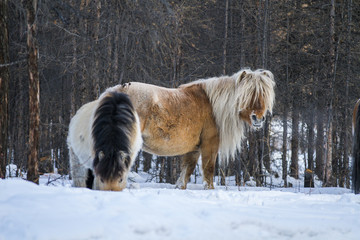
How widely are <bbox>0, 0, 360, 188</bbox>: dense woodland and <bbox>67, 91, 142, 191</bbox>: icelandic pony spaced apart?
2.85 metres

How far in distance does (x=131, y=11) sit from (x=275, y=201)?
16.1 ft

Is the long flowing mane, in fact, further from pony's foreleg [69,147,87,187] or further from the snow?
the snow

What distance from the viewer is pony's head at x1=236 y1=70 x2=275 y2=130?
23.5 feet

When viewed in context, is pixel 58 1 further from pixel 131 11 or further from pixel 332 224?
pixel 332 224

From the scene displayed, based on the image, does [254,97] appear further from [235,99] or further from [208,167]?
[208,167]

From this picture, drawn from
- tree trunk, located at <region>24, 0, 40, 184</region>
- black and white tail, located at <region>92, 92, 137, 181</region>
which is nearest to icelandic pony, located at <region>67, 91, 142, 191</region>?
black and white tail, located at <region>92, 92, 137, 181</region>

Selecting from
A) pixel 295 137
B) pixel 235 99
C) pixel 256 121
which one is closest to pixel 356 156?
pixel 256 121

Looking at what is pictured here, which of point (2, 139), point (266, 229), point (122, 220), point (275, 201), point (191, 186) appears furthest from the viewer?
point (191, 186)

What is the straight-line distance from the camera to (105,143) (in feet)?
14.5

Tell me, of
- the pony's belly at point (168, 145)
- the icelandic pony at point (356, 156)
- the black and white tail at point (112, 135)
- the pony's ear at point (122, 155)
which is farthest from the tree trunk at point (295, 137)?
the pony's ear at point (122, 155)

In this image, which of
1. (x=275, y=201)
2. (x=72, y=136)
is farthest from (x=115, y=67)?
(x=275, y=201)

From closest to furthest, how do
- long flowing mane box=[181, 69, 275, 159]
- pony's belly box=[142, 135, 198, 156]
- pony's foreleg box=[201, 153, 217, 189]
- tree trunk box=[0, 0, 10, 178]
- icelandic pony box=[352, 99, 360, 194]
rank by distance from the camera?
1. tree trunk box=[0, 0, 10, 178]
2. icelandic pony box=[352, 99, 360, 194]
3. pony's belly box=[142, 135, 198, 156]
4. pony's foreleg box=[201, 153, 217, 189]
5. long flowing mane box=[181, 69, 275, 159]

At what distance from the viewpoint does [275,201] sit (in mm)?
4648

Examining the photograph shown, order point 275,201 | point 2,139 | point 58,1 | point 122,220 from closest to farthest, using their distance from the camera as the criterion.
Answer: point 122,220 < point 275,201 < point 2,139 < point 58,1
